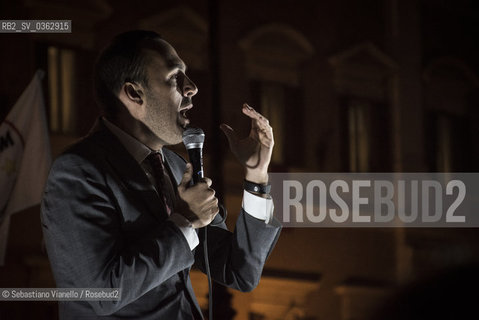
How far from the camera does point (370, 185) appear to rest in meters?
12.5

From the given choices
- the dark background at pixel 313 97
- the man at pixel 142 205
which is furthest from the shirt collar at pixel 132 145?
the dark background at pixel 313 97

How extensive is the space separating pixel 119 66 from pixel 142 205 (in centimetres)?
46

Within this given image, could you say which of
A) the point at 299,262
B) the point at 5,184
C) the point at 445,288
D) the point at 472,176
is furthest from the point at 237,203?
the point at 445,288

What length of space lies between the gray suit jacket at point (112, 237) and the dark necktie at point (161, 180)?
9cm

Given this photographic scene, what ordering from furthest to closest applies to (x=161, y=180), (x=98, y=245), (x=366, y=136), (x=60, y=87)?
(x=366, y=136) < (x=60, y=87) < (x=161, y=180) < (x=98, y=245)

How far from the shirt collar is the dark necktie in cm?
3

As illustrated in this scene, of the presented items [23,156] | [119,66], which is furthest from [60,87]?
[119,66]

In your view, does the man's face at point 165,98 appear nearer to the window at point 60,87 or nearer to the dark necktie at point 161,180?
the dark necktie at point 161,180

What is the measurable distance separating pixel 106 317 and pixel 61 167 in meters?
0.42

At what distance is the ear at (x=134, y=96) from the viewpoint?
231 centimetres

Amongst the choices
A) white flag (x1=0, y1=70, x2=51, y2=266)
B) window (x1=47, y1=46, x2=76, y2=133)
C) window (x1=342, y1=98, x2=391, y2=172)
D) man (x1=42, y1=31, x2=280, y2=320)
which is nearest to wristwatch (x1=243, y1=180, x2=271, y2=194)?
man (x1=42, y1=31, x2=280, y2=320)

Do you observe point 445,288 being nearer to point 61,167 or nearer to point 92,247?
point 92,247

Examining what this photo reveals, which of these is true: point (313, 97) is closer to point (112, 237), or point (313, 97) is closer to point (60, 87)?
point (60, 87)

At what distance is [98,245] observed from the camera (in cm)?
197
